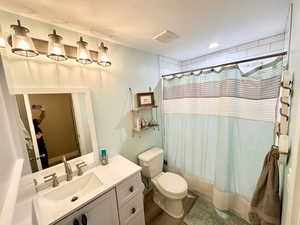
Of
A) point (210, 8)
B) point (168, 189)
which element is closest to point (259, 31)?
point (210, 8)

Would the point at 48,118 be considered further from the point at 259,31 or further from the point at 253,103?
the point at 259,31

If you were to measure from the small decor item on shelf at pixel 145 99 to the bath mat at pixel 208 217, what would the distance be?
5.20 ft

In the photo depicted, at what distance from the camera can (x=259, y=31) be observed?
149cm

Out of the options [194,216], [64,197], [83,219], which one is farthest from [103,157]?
[194,216]

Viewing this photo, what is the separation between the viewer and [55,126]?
1.24 m

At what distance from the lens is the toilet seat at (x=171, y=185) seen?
155cm

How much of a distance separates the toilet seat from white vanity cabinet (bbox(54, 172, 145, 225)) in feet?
1.21

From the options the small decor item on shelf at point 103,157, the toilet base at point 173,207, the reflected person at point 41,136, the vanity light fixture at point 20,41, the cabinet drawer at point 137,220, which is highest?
the vanity light fixture at point 20,41

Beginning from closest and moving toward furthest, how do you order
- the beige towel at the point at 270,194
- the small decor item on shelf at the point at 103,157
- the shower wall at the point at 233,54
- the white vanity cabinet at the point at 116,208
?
1. the beige towel at the point at 270,194
2. the white vanity cabinet at the point at 116,208
3. the small decor item on shelf at the point at 103,157
4. the shower wall at the point at 233,54

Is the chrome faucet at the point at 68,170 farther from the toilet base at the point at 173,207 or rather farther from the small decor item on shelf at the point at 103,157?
the toilet base at the point at 173,207

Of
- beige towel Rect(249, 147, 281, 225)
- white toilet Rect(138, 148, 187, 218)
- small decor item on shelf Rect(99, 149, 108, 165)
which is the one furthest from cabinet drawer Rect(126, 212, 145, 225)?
beige towel Rect(249, 147, 281, 225)

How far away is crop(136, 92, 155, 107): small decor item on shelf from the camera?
6.13 feet

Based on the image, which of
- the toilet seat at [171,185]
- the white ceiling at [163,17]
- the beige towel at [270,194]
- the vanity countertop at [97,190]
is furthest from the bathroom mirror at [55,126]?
the beige towel at [270,194]

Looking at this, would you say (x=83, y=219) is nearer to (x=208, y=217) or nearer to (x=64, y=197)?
(x=64, y=197)
